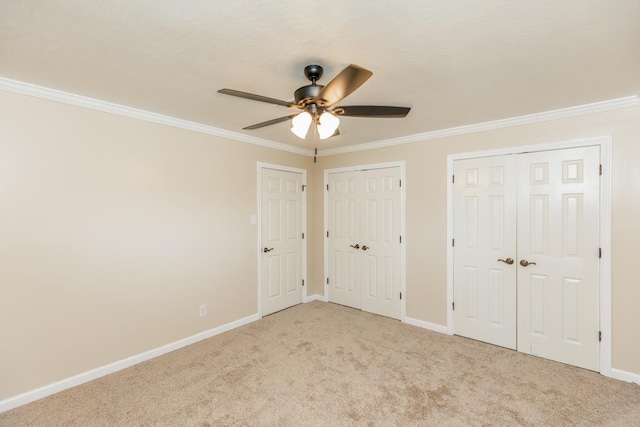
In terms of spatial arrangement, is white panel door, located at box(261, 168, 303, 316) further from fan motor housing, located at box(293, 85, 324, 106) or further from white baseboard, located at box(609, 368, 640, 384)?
white baseboard, located at box(609, 368, 640, 384)

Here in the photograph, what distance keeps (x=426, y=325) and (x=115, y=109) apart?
13.4 feet

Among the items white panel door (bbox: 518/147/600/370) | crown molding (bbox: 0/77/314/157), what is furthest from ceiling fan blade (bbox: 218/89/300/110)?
white panel door (bbox: 518/147/600/370)

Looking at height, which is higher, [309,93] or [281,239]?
[309,93]

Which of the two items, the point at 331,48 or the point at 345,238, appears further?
the point at 345,238

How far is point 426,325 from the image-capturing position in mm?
3736

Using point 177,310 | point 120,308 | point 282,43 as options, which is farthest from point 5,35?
point 177,310

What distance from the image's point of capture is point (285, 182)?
4.40 meters

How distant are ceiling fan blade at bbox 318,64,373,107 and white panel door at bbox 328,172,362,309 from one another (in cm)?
267

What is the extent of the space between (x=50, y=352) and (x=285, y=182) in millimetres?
3037

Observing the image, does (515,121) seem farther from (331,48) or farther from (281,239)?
(281,239)

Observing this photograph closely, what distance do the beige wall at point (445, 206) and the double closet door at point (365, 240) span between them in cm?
19

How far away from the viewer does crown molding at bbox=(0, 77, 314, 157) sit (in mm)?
2227

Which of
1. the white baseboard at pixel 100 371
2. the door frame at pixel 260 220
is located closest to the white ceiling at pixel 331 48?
the door frame at pixel 260 220

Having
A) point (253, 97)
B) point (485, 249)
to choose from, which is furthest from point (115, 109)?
point (485, 249)
